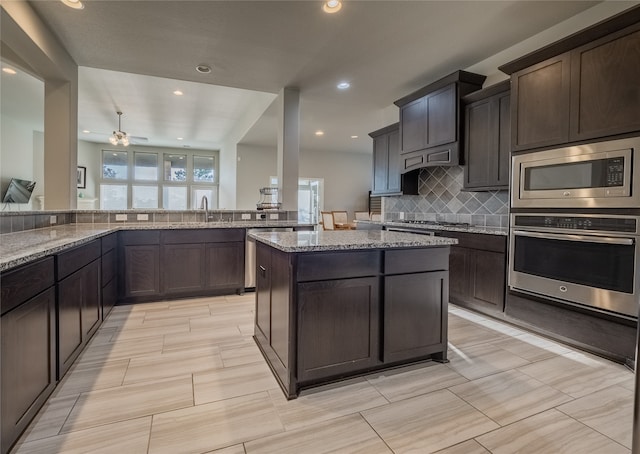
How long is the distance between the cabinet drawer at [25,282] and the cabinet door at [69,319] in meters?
0.19

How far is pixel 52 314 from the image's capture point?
174 cm

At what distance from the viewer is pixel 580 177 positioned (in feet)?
7.75

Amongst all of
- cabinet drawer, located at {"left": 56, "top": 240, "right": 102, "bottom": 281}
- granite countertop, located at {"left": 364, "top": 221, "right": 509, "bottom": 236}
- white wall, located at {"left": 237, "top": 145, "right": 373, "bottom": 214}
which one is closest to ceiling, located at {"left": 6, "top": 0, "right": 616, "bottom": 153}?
granite countertop, located at {"left": 364, "top": 221, "right": 509, "bottom": 236}

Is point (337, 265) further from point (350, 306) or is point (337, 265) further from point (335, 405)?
point (335, 405)

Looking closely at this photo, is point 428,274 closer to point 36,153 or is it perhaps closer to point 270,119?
point 270,119

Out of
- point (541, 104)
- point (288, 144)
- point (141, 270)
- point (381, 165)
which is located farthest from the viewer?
point (381, 165)

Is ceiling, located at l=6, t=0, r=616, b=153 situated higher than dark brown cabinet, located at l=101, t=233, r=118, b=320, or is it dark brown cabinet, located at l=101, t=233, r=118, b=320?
ceiling, located at l=6, t=0, r=616, b=153

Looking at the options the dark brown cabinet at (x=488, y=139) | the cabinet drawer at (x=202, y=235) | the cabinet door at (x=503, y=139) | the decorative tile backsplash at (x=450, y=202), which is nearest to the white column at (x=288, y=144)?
the cabinet drawer at (x=202, y=235)

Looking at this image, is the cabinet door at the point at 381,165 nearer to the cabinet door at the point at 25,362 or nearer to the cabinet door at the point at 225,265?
the cabinet door at the point at 225,265

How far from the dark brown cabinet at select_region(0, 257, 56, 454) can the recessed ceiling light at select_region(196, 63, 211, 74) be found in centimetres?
281

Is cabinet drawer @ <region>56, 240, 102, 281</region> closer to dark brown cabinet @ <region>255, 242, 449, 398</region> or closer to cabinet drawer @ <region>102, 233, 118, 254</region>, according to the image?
cabinet drawer @ <region>102, 233, 118, 254</region>

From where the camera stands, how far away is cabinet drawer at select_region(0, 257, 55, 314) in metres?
1.28

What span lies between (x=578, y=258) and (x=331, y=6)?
8.97 ft

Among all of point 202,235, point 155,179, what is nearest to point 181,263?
point 202,235
